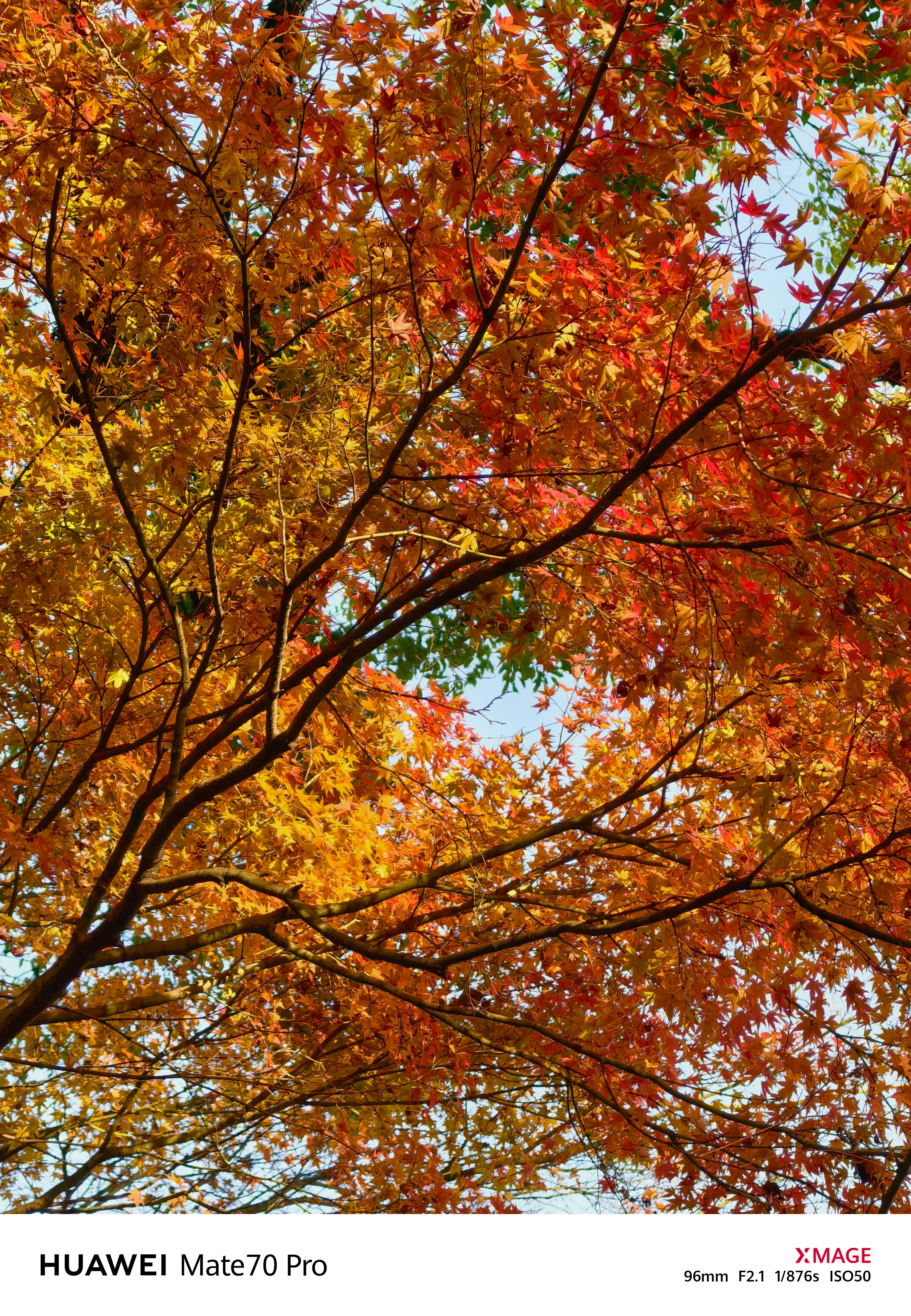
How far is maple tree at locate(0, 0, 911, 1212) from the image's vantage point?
3656mm

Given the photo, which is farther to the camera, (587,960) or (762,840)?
(587,960)

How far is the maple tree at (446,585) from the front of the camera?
366 cm

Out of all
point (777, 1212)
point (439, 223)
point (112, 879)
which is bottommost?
point (777, 1212)

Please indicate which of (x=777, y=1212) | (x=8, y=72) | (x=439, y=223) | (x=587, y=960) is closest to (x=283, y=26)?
(x=439, y=223)

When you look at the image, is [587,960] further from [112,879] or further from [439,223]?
[439,223]

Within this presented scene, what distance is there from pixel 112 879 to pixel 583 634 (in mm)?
2325

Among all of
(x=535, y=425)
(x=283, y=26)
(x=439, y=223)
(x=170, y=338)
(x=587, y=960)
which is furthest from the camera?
(x=587, y=960)
